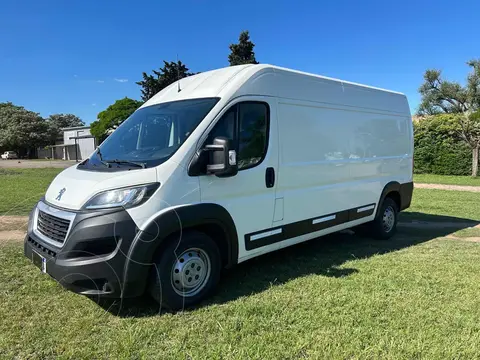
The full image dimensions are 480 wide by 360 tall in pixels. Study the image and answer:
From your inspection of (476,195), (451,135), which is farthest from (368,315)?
(451,135)

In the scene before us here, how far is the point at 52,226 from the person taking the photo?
3881 mm

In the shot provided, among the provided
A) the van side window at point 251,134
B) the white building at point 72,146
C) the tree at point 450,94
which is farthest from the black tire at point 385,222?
the white building at point 72,146

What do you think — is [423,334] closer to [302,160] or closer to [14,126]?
[302,160]

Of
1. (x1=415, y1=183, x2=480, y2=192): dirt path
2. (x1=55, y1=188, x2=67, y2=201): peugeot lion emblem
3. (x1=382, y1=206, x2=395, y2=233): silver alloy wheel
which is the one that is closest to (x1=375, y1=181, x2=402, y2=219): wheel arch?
(x1=382, y1=206, x2=395, y2=233): silver alloy wheel

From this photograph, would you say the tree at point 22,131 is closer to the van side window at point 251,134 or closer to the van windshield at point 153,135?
the van windshield at point 153,135

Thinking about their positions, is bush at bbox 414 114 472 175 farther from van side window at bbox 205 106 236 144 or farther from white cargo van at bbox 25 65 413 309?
van side window at bbox 205 106 236 144

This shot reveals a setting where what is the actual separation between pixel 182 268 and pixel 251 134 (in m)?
1.69

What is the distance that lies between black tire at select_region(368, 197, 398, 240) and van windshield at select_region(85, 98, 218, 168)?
4208mm

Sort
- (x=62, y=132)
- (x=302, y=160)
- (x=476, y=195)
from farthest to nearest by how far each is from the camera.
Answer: (x=62, y=132) → (x=476, y=195) → (x=302, y=160)

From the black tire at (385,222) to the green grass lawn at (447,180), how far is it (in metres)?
12.7

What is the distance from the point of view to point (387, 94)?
7.11 metres

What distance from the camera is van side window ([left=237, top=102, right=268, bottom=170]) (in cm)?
443

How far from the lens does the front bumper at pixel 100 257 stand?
11.4ft

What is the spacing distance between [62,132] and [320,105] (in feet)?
230
